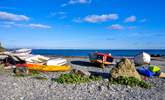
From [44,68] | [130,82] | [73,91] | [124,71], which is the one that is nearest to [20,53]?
[44,68]

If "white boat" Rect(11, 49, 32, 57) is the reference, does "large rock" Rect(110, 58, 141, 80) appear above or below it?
below

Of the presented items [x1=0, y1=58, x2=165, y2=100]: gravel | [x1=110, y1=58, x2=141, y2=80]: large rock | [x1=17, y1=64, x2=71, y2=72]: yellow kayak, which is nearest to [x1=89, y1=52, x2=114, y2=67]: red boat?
[x1=17, y1=64, x2=71, y2=72]: yellow kayak

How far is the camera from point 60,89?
15703 millimetres

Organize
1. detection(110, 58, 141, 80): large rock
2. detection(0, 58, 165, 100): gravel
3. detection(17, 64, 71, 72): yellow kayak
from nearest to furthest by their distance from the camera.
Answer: detection(0, 58, 165, 100): gravel < detection(110, 58, 141, 80): large rock < detection(17, 64, 71, 72): yellow kayak

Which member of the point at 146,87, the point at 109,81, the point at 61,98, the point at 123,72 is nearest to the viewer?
the point at 61,98

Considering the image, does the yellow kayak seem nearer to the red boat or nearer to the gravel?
the gravel

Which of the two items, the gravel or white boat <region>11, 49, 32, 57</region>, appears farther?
white boat <region>11, 49, 32, 57</region>

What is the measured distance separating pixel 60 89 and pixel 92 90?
186 centimetres

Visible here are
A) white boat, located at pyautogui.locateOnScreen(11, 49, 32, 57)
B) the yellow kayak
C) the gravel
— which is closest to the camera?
the gravel

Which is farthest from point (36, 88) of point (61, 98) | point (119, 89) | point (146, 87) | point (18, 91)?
point (146, 87)

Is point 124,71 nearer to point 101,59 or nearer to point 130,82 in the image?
point 130,82

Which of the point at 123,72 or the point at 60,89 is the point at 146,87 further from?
the point at 60,89

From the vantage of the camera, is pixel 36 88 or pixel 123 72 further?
pixel 123 72

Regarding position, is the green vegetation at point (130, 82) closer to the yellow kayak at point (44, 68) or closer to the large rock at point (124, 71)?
the large rock at point (124, 71)
